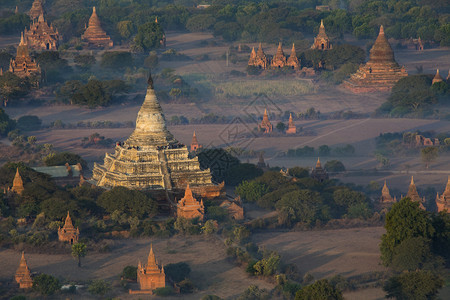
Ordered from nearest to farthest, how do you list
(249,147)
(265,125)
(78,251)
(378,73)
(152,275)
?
(152,275)
(78,251)
(249,147)
(265,125)
(378,73)

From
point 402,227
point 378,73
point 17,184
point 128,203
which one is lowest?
point 402,227

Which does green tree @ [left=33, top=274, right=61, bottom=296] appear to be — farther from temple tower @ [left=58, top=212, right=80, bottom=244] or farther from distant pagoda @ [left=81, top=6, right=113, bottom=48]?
distant pagoda @ [left=81, top=6, right=113, bottom=48]

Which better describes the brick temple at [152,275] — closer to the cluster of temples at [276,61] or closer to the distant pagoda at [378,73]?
the distant pagoda at [378,73]

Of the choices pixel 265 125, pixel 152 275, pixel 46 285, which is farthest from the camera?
pixel 265 125

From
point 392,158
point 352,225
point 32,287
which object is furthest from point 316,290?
point 392,158

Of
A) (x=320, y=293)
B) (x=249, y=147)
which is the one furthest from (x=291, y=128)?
(x=320, y=293)

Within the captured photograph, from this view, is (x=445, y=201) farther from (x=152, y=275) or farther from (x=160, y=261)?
(x=152, y=275)

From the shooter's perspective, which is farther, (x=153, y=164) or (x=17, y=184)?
(x=153, y=164)

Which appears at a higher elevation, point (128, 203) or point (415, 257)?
point (128, 203)

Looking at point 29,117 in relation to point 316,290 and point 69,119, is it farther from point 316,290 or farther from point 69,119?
point 316,290

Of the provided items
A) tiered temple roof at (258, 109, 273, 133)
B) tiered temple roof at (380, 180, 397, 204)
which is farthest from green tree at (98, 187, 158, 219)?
tiered temple roof at (258, 109, 273, 133)
